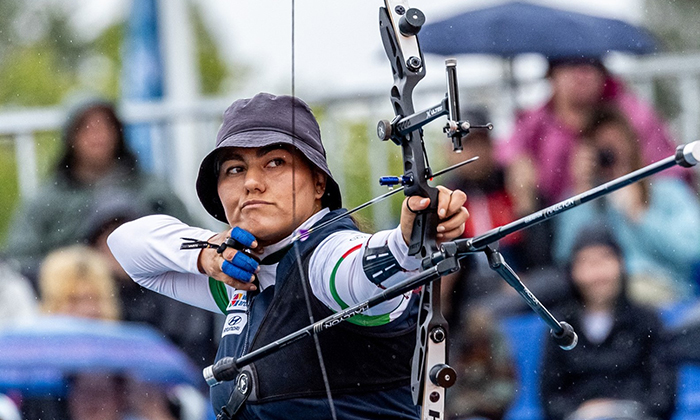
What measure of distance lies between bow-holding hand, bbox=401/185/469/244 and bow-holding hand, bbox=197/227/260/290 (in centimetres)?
30

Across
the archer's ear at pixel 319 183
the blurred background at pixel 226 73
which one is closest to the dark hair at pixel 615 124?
the blurred background at pixel 226 73

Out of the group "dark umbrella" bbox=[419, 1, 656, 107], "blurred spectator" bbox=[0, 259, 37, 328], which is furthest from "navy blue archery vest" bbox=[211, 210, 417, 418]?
"blurred spectator" bbox=[0, 259, 37, 328]

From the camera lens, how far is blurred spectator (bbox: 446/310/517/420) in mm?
2578

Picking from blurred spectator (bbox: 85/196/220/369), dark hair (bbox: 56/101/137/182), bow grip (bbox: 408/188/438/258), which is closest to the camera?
bow grip (bbox: 408/188/438/258)

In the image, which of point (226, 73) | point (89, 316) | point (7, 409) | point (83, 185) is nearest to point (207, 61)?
point (226, 73)

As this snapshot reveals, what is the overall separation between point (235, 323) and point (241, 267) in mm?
134

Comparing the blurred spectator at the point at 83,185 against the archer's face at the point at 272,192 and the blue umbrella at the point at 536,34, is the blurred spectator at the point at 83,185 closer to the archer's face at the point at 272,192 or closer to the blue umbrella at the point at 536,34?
the archer's face at the point at 272,192

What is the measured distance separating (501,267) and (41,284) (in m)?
1.56

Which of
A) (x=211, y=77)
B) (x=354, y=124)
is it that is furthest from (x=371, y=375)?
(x=211, y=77)

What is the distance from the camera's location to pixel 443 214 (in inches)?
61.1

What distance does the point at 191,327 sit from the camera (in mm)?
2355

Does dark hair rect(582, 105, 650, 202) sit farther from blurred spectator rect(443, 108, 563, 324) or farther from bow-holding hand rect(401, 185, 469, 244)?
bow-holding hand rect(401, 185, 469, 244)

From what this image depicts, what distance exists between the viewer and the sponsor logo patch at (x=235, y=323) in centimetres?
182

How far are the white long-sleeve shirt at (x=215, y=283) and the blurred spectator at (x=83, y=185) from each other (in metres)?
0.14
